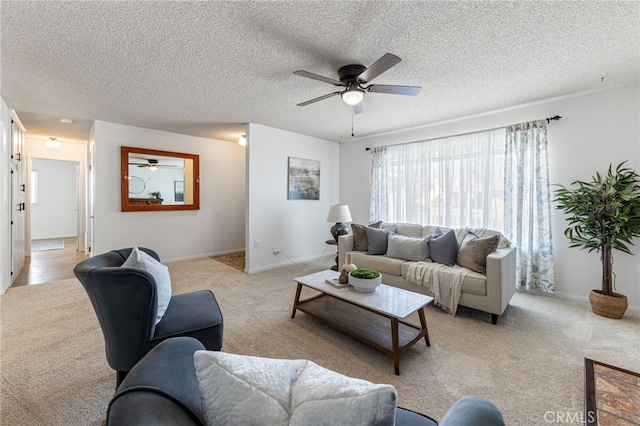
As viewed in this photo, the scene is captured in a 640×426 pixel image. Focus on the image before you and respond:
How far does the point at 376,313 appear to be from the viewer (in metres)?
2.21

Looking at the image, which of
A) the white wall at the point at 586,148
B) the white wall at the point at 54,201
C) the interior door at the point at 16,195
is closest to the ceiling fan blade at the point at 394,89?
the white wall at the point at 586,148

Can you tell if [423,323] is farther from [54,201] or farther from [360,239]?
[54,201]

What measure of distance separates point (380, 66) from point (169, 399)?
7.27 feet

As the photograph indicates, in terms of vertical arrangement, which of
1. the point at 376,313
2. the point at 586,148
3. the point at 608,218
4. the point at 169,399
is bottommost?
the point at 376,313

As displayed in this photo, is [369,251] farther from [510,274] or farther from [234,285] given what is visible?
[234,285]

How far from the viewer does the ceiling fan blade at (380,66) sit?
182 centimetres

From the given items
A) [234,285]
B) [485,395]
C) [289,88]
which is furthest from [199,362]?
[234,285]

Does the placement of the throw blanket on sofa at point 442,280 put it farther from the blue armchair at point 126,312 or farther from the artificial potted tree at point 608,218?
the blue armchair at point 126,312

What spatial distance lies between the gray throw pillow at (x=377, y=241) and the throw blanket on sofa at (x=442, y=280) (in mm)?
649

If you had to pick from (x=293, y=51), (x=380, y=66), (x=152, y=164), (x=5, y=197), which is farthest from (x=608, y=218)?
(x=5, y=197)

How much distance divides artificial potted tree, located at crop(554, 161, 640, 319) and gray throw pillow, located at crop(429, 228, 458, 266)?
122 cm

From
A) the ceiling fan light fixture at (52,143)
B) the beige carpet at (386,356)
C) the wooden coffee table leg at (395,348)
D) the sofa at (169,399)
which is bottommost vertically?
the beige carpet at (386,356)

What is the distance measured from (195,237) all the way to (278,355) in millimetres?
3974

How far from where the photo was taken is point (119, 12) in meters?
1.74
